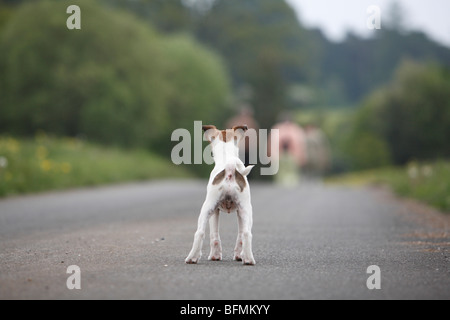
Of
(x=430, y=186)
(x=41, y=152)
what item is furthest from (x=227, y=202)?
(x=41, y=152)

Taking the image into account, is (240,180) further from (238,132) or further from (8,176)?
(8,176)

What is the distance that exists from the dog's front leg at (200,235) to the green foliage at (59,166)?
→ 1196 centimetres

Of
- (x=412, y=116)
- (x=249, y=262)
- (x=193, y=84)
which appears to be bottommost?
(x=249, y=262)

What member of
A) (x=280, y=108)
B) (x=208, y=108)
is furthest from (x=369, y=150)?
(x=208, y=108)

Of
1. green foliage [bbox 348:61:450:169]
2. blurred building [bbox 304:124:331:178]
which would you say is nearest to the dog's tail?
blurred building [bbox 304:124:331:178]

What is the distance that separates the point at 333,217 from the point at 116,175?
52.5 feet

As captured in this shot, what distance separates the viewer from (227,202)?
786 cm

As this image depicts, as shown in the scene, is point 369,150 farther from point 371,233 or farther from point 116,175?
point 371,233

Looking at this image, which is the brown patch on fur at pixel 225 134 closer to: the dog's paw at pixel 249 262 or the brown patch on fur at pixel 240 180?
the brown patch on fur at pixel 240 180

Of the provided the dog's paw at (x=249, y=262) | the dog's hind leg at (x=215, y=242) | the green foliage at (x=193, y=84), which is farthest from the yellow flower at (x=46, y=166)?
the green foliage at (x=193, y=84)

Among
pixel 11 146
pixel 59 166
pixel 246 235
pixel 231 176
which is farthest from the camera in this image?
pixel 59 166

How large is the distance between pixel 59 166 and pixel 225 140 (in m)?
16.9

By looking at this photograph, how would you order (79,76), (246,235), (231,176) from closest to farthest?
(246,235) < (231,176) < (79,76)

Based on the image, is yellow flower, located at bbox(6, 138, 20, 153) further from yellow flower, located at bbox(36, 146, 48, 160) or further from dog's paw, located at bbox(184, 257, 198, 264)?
dog's paw, located at bbox(184, 257, 198, 264)
